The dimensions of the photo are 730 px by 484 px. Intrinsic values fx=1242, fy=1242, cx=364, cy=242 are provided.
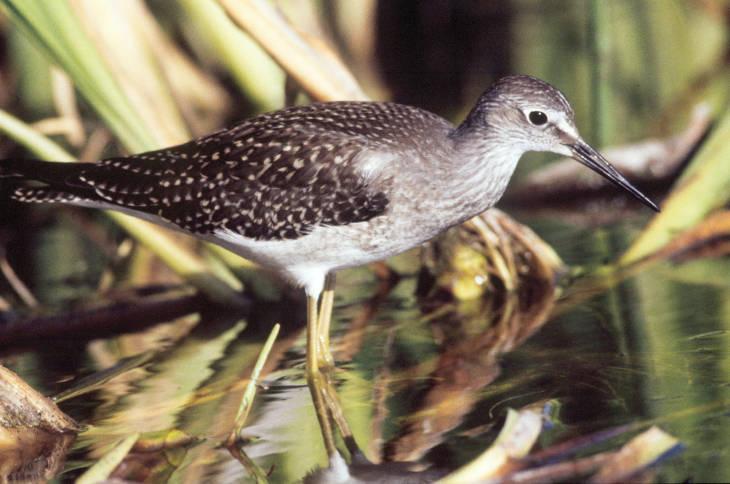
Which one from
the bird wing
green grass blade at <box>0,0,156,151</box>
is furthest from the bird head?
green grass blade at <box>0,0,156,151</box>

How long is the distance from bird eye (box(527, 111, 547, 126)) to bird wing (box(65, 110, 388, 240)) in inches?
33.9

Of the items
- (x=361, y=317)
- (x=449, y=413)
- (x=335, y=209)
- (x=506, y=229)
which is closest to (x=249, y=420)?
(x=449, y=413)

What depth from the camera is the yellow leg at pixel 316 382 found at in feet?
17.5

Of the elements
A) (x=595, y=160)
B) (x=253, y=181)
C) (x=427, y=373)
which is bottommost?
(x=427, y=373)

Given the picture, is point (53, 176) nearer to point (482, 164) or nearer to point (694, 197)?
point (482, 164)

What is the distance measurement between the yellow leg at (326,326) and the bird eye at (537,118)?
57.6 inches

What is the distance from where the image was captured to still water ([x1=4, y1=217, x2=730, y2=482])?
502 centimetres

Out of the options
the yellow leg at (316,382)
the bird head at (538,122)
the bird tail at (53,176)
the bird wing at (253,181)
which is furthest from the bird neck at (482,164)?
the bird tail at (53,176)

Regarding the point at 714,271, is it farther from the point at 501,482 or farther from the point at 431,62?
the point at 431,62

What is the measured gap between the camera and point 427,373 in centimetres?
615

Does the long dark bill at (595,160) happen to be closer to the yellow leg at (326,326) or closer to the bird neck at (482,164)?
the bird neck at (482,164)

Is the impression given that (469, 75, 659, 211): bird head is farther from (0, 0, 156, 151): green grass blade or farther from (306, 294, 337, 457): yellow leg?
(0, 0, 156, 151): green grass blade

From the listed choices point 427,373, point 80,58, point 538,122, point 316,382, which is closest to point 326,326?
point 316,382

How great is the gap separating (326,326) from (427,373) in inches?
35.1
